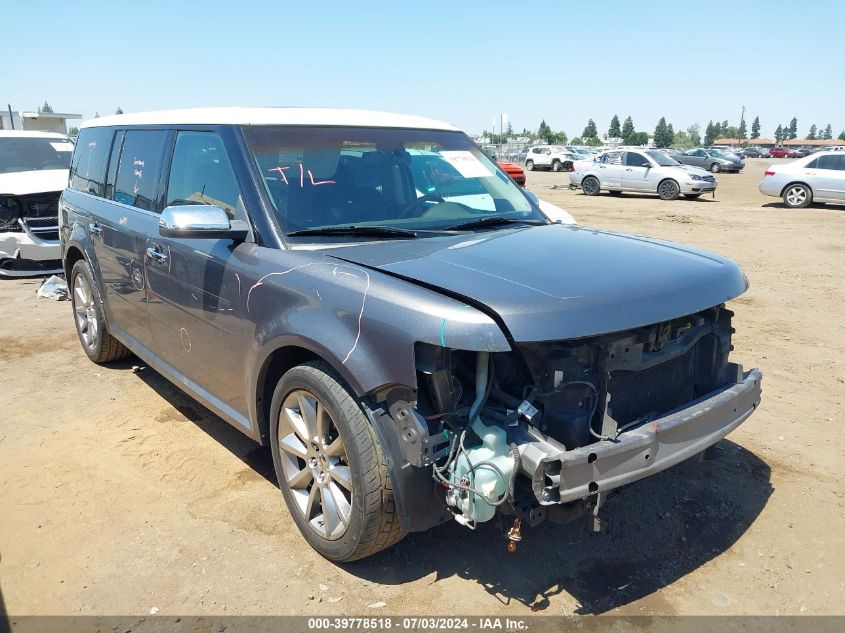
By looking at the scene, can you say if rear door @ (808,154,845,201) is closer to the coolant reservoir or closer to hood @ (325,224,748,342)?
hood @ (325,224,748,342)

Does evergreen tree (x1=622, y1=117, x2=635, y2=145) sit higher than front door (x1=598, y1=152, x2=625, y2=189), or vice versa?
evergreen tree (x1=622, y1=117, x2=635, y2=145)

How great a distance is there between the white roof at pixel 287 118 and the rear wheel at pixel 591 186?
792 inches

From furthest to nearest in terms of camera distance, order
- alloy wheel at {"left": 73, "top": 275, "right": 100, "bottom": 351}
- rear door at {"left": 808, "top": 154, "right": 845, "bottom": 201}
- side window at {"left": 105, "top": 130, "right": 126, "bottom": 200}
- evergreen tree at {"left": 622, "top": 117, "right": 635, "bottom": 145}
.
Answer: evergreen tree at {"left": 622, "top": 117, "right": 635, "bottom": 145} → rear door at {"left": 808, "top": 154, "right": 845, "bottom": 201} → alloy wheel at {"left": 73, "top": 275, "right": 100, "bottom": 351} → side window at {"left": 105, "top": 130, "right": 126, "bottom": 200}

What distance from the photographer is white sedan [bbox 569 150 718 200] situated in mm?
20984

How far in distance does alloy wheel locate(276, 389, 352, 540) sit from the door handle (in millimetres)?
1366

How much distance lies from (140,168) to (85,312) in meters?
1.92

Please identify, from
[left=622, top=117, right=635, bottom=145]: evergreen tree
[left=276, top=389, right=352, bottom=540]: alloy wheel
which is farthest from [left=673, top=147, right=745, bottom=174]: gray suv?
[left=622, top=117, right=635, bottom=145]: evergreen tree

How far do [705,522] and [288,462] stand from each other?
2.12 m

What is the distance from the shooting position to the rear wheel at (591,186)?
2330cm

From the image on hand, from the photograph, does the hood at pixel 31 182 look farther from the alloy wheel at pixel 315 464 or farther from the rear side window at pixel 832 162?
the rear side window at pixel 832 162

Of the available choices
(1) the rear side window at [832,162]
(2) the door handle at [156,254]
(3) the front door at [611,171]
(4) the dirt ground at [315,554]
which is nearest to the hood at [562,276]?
(4) the dirt ground at [315,554]

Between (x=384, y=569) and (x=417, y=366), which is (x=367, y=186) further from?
(x=384, y=569)

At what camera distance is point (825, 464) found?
12.5 feet

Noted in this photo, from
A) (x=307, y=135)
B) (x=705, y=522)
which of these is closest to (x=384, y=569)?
(x=705, y=522)
